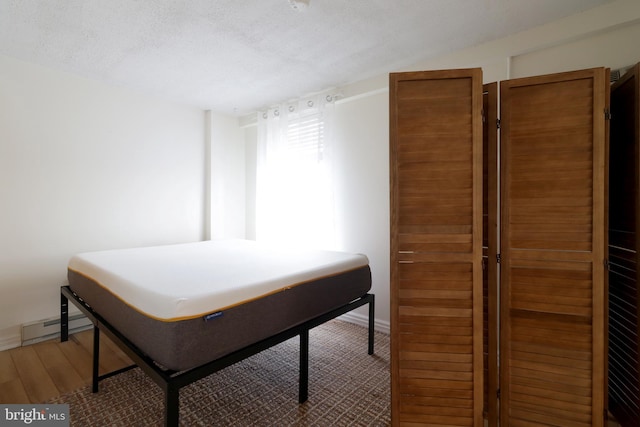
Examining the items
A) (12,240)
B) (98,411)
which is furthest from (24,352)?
(98,411)

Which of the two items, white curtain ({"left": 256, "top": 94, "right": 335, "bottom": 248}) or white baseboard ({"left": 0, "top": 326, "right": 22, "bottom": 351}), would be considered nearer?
white baseboard ({"left": 0, "top": 326, "right": 22, "bottom": 351})

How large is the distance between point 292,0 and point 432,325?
1.88 metres

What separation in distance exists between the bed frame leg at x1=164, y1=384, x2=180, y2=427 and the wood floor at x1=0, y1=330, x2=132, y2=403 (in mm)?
1208

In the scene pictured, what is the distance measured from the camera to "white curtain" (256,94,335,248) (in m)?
3.18

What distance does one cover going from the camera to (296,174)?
3.44 m

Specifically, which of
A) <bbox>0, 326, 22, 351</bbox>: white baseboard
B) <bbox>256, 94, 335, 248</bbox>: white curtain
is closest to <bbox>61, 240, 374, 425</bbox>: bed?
<bbox>0, 326, 22, 351</bbox>: white baseboard

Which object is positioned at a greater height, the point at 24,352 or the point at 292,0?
the point at 292,0

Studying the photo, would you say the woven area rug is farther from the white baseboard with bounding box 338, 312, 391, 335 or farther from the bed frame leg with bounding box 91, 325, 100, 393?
the white baseboard with bounding box 338, 312, 391, 335

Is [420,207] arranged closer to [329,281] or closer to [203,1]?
[329,281]

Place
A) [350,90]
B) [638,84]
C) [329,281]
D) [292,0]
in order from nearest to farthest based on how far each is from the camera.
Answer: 1. [638,84]
2. [292,0]
3. [329,281]
4. [350,90]

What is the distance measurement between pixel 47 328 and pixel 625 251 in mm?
4151

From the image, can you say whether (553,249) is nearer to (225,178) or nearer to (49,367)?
(49,367)

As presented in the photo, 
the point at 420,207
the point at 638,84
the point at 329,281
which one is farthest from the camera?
the point at 329,281

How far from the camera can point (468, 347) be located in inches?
58.7
